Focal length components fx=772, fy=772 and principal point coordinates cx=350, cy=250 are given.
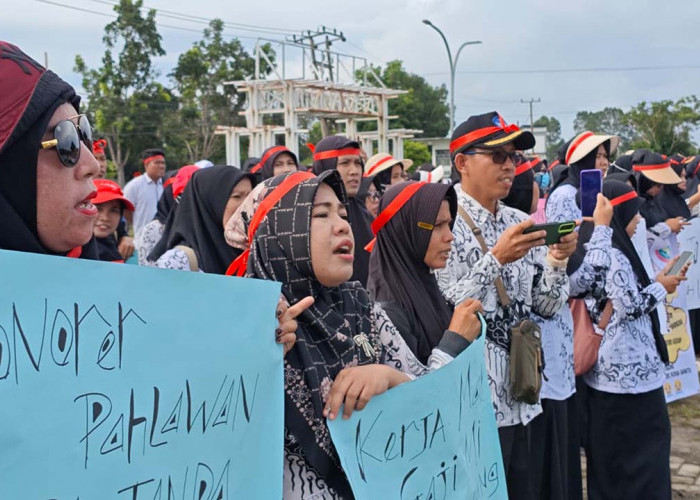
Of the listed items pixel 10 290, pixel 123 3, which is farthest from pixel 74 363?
pixel 123 3

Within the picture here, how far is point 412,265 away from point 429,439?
94 cm

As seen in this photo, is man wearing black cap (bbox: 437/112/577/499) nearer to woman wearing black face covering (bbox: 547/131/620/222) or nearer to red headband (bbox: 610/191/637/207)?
red headband (bbox: 610/191/637/207)

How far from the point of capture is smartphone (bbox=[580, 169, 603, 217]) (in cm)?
402

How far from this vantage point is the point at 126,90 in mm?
42750

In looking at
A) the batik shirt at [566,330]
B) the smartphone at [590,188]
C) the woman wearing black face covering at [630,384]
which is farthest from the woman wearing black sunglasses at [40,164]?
the woman wearing black face covering at [630,384]

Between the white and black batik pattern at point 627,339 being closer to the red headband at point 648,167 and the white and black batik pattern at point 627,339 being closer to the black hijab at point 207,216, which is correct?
the black hijab at point 207,216

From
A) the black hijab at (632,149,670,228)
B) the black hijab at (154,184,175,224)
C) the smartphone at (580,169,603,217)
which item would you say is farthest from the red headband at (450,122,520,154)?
the black hijab at (632,149,670,228)

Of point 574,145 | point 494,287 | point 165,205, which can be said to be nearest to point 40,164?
point 494,287

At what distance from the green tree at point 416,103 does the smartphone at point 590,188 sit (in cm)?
6595

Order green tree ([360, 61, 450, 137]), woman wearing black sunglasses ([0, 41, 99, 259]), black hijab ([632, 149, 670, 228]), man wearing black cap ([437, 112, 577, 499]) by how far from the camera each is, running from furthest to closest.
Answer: green tree ([360, 61, 450, 137]), black hijab ([632, 149, 670, 228]), man wearing black cap ([437, 112, 577, 499]), woman wearing black sunglasses ([0, 41, 99, 259])

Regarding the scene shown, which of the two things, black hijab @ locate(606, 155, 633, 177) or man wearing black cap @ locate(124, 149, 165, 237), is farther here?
man wearing black cap @ locate(124, 149, 165, 237)

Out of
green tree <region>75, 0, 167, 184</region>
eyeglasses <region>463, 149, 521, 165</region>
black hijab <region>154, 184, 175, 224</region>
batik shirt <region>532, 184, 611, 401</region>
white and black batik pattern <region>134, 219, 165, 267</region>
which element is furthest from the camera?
green tree <region>75, 0, 167, 184</region>

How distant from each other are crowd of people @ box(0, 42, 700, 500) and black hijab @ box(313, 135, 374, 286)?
0.11ft

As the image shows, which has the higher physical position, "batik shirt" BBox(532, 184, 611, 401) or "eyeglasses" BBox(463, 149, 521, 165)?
"eyeglasses" BBox(463, 149, 521, 165)
